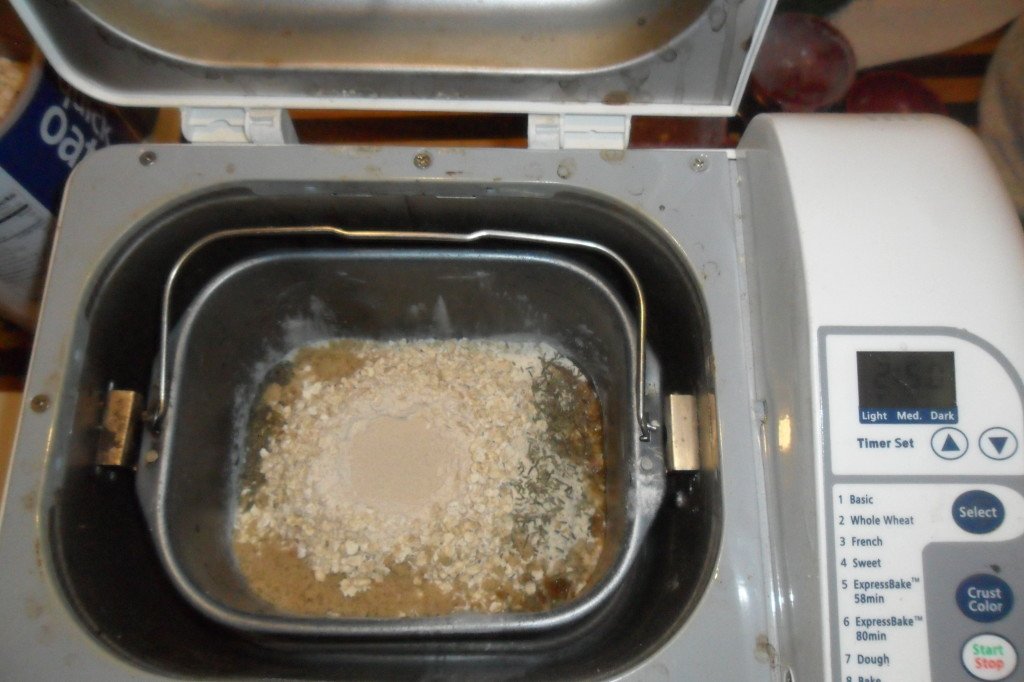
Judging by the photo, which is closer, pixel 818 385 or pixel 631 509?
pixel 818 385

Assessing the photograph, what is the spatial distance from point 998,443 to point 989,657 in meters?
0.13

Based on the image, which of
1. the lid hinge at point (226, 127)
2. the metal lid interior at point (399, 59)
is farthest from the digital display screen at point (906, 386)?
the lid hinge at point (226, 127)

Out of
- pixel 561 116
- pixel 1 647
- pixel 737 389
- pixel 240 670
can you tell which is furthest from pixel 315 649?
pixel 561 116

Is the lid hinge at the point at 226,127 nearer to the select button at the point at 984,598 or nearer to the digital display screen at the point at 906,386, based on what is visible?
the digital display screen at the point at 906,386

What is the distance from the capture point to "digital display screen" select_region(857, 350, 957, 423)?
18.7 inches

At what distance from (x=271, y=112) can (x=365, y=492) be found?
364 mm

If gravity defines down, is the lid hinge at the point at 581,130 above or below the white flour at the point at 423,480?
above

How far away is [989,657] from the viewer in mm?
442

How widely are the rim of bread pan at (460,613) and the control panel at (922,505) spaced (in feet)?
0.60

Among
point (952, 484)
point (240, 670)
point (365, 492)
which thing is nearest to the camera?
point (952, 484)

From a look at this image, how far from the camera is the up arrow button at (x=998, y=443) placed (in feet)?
1.52

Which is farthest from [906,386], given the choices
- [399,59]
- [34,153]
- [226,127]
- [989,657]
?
[34,153]

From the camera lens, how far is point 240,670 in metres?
0.57

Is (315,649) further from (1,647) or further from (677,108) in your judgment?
(677,108)
